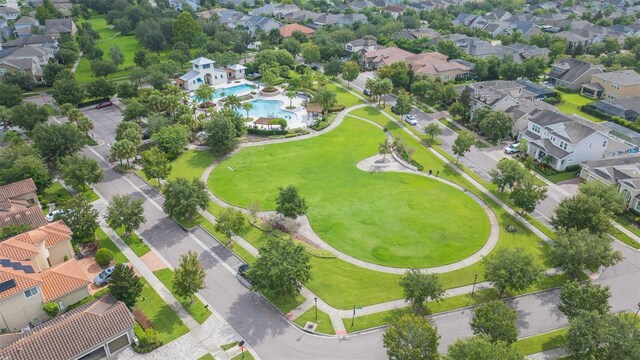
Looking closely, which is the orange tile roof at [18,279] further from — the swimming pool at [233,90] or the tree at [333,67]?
the tree at [333,67]

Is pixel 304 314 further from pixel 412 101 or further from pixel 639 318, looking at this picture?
pixel 412 101

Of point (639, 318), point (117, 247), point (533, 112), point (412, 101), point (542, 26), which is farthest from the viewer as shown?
point (542, 26)

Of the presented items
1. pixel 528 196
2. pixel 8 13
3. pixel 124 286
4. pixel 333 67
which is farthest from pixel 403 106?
pixel 8 13

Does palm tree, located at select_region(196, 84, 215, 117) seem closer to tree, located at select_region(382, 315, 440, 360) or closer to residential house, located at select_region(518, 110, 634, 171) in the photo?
residential house, located at select_region(518, 110, 634, 171)

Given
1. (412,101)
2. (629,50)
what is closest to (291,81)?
(412,101)

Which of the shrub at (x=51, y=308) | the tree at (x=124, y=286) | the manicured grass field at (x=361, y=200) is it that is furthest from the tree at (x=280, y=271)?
the shrub at (x=51, y=308)

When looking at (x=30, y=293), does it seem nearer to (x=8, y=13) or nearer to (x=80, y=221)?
(x=80, y=221)
